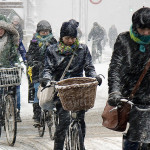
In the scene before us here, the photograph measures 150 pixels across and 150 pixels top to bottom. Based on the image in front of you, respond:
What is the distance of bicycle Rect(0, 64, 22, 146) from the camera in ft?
24.1

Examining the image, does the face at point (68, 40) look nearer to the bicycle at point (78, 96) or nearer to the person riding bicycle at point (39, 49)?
the bicycle at point (78, 96)

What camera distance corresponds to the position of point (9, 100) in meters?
7.54

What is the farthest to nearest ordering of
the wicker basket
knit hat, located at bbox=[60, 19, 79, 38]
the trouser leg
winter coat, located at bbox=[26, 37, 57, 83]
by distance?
1. winter coat, located at bbox=[26, 37, 57, 83]
2. the trouser leg
3. knit hat, located at bbox=[60, 19, 79, 38]
4. the wicker basket

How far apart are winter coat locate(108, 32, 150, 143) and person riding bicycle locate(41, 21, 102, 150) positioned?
125 cm

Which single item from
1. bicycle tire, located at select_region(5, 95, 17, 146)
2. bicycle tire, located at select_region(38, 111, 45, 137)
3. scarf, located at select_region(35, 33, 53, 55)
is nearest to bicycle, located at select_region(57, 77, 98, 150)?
bicycle tire, located at select_region(5, 95, 17, 146)

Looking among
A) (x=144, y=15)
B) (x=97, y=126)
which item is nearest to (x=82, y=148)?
(x=144, y=15)

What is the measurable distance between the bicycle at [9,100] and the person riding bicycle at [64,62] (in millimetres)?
1666

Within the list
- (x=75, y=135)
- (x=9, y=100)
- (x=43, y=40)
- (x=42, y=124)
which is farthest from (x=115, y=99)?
(x=43, y=40)

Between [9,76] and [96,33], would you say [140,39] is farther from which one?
[96,33]

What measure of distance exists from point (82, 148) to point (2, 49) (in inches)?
135

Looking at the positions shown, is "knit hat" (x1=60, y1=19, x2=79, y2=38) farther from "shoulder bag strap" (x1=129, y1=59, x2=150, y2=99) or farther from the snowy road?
the snowy road

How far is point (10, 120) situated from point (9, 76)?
72cm

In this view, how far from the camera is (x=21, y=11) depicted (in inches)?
999

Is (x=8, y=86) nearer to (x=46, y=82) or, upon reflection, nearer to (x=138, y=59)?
(x=46, y=82)
